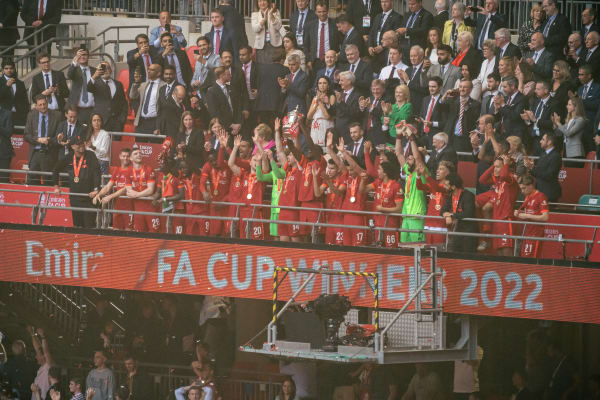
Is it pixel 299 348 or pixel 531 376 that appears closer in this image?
pixel 299 348

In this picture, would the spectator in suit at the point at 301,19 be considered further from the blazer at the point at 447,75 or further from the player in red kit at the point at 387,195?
the player in red kit at the point at 387,195

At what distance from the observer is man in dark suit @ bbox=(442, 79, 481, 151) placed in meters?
18.2

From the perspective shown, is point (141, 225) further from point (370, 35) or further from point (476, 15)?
point (476, 15)

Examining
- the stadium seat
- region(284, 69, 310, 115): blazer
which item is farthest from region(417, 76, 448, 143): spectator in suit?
the stadium seat

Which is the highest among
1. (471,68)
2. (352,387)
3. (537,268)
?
(471,68)

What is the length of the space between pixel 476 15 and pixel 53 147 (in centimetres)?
724

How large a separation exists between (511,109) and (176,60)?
20.1 feet

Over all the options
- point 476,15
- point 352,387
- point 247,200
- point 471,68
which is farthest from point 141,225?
point 476,15

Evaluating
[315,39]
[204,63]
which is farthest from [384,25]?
[204,63]

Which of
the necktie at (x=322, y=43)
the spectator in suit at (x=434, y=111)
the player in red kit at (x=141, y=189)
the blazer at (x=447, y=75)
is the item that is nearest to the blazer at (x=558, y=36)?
the blazer at (x=447, y=75)

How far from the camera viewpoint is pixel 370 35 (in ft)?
68.0

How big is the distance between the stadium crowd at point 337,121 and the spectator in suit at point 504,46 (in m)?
0.03

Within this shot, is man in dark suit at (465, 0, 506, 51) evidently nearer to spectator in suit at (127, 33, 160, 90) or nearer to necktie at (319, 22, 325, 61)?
necktie at (319, 22, 325, 61)

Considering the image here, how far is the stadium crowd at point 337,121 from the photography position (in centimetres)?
1728
